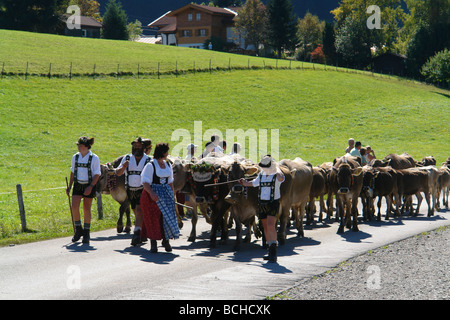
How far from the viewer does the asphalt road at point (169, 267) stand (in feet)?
29.9

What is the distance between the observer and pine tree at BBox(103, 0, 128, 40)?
98.3 meters

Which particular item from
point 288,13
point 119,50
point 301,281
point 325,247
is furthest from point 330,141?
point 288,13

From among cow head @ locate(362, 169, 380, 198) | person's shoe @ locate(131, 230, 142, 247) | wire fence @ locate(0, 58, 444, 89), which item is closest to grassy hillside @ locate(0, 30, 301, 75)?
wire fence @ locate(0, 58, 444, 89)

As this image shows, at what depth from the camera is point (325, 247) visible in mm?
12969

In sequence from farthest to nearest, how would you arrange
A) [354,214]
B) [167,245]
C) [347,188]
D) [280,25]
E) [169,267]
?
[280,25]
[354,214]
[347,188]
[167,245]
[169,267]

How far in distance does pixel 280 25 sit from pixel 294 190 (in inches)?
3287

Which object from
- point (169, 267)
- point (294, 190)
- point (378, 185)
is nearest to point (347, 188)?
point (294, 190)

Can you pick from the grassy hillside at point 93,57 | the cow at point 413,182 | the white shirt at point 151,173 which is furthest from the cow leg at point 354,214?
the grassy hillside at point 93,57

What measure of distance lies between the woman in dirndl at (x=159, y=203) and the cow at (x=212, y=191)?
109 cm

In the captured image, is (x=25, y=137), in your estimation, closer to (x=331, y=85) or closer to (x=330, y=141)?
(x=330, y=141)

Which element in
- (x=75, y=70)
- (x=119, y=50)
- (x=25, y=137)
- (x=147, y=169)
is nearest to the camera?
(x=147, y=169)

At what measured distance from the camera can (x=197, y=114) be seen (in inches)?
1858

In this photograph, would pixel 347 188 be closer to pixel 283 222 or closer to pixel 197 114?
pixel 283 222
